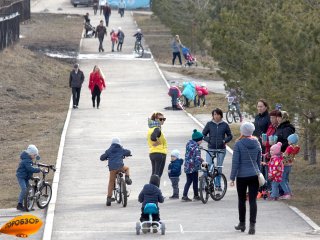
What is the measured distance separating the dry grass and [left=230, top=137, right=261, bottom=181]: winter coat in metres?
6.02

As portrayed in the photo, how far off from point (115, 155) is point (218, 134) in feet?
6.40

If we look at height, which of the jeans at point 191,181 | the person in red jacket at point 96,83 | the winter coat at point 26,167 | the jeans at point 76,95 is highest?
the winter coat at point 26,167

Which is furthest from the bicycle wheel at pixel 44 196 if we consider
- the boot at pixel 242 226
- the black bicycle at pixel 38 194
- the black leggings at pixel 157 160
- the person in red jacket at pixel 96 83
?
the person in red jacket at pixel 96 83

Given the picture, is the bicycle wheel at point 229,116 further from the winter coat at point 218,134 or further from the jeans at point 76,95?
the winter coat at point 218,134

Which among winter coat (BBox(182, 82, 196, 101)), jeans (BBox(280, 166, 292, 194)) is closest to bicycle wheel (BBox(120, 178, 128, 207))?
jeans (BBox(280, 166, 292, 194))

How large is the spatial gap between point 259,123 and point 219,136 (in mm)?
778

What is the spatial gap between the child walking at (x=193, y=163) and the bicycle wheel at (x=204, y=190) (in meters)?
0.28

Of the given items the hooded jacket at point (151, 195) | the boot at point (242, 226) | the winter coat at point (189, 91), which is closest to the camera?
the boot at point (242, 226)

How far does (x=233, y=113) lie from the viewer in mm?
37000

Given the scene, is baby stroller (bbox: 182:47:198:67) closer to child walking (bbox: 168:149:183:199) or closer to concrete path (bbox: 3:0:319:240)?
concrete path (bbox: 3:0:319:240)

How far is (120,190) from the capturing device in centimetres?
2039

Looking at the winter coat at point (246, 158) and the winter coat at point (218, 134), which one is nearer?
the winter coat at point (246, 158)

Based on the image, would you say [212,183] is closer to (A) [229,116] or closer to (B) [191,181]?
(B) [191,181]

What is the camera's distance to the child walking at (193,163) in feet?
67.5
